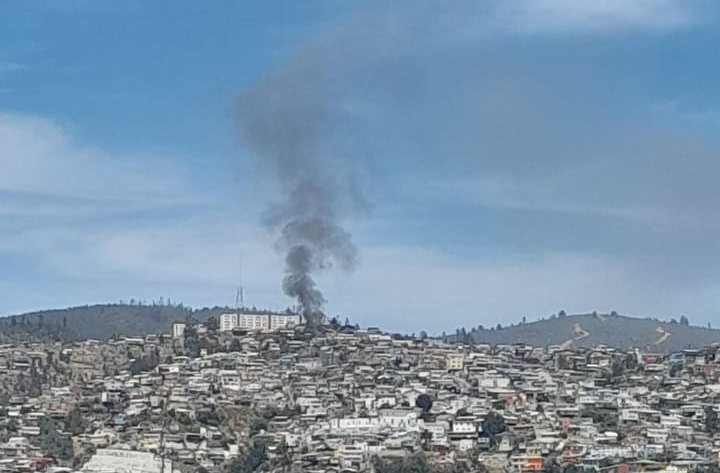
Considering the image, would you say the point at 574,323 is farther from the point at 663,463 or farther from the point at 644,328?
the point at 663,463

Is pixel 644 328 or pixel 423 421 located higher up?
pixel 644 328

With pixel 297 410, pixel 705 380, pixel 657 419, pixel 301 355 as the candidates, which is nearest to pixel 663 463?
pixel 657 419

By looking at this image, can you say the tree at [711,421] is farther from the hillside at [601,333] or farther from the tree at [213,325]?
the hillside at [601,333]

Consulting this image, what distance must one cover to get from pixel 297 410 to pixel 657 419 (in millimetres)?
12353

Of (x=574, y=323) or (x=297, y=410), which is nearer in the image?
(x=297, y=410)

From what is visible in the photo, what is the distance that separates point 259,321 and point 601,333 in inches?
2267

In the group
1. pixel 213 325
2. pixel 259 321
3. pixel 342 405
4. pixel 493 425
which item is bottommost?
pixel 493 425

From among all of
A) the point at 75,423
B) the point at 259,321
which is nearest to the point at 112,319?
the point at 259,321

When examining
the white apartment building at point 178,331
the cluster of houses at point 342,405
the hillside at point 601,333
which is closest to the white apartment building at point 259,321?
the cluster of houses at point 342,405

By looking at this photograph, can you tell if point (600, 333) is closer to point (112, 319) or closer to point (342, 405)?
point (112, 319)

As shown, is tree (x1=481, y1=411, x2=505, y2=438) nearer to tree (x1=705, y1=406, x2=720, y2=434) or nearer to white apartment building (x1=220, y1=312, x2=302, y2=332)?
tree (x1=705, y1=406, x2=720, y2=434)

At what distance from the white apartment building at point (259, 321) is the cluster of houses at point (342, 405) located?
178cm

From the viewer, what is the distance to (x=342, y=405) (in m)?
63.2

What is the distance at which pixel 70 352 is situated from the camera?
82312mm
